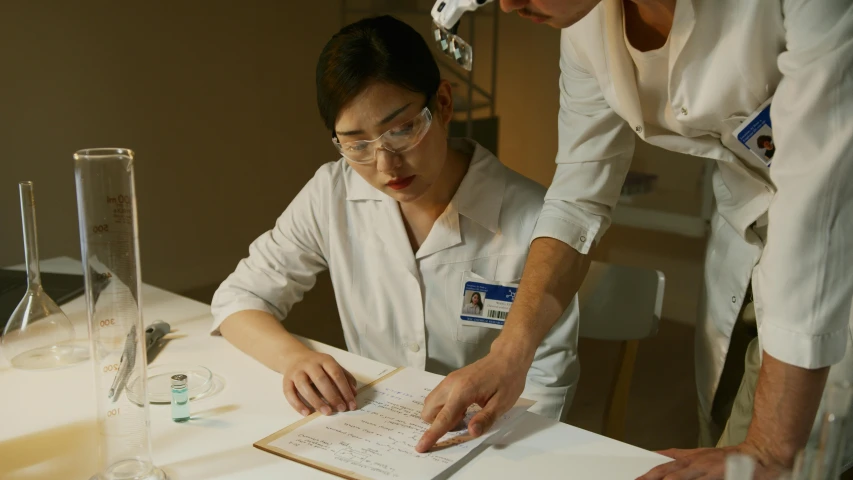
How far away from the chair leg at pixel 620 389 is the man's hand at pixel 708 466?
2.39 feet

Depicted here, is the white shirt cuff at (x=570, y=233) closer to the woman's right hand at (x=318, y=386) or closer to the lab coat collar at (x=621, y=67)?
the lab coat collar at (x=621, y=67)

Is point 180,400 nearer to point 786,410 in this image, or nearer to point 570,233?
point 570,233

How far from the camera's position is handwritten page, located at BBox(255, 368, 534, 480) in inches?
38.1

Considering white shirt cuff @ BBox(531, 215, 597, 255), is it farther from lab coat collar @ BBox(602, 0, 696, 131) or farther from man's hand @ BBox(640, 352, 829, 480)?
man's hand @ BBox(640, 352, 829, 480)

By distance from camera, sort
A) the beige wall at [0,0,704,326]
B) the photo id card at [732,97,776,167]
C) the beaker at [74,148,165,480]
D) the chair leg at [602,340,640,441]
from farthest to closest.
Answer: the beige wall at [0,0,704,326] → the chair leg at [602,340,640,441] → the photo id card at [732,97,776,167] → the beaker at [74,148,165,480]

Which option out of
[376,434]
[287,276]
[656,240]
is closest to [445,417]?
[376,434]

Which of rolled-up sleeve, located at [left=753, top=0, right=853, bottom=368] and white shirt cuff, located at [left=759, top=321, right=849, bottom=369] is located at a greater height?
rolled-up sleeve, located at [left=753, top=0, right=853, bottom=368]

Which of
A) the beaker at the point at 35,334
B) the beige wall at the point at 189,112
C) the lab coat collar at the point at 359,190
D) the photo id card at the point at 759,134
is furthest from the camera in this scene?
the beige wall at the point at 189,112

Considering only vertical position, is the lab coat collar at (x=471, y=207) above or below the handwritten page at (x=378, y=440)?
above

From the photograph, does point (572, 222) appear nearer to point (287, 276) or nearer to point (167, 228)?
point (287, 276)

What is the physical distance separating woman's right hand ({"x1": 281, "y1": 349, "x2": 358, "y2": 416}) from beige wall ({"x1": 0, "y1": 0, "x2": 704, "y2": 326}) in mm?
2244

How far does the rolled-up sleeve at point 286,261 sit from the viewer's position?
149 centimetres

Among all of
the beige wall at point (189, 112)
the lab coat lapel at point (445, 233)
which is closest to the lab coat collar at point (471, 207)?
the lab coat lapel at point (445, 233)

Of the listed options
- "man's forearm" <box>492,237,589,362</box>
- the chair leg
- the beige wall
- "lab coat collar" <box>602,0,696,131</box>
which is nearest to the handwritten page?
"man's forearm" <box>492,237,589,362</box>
